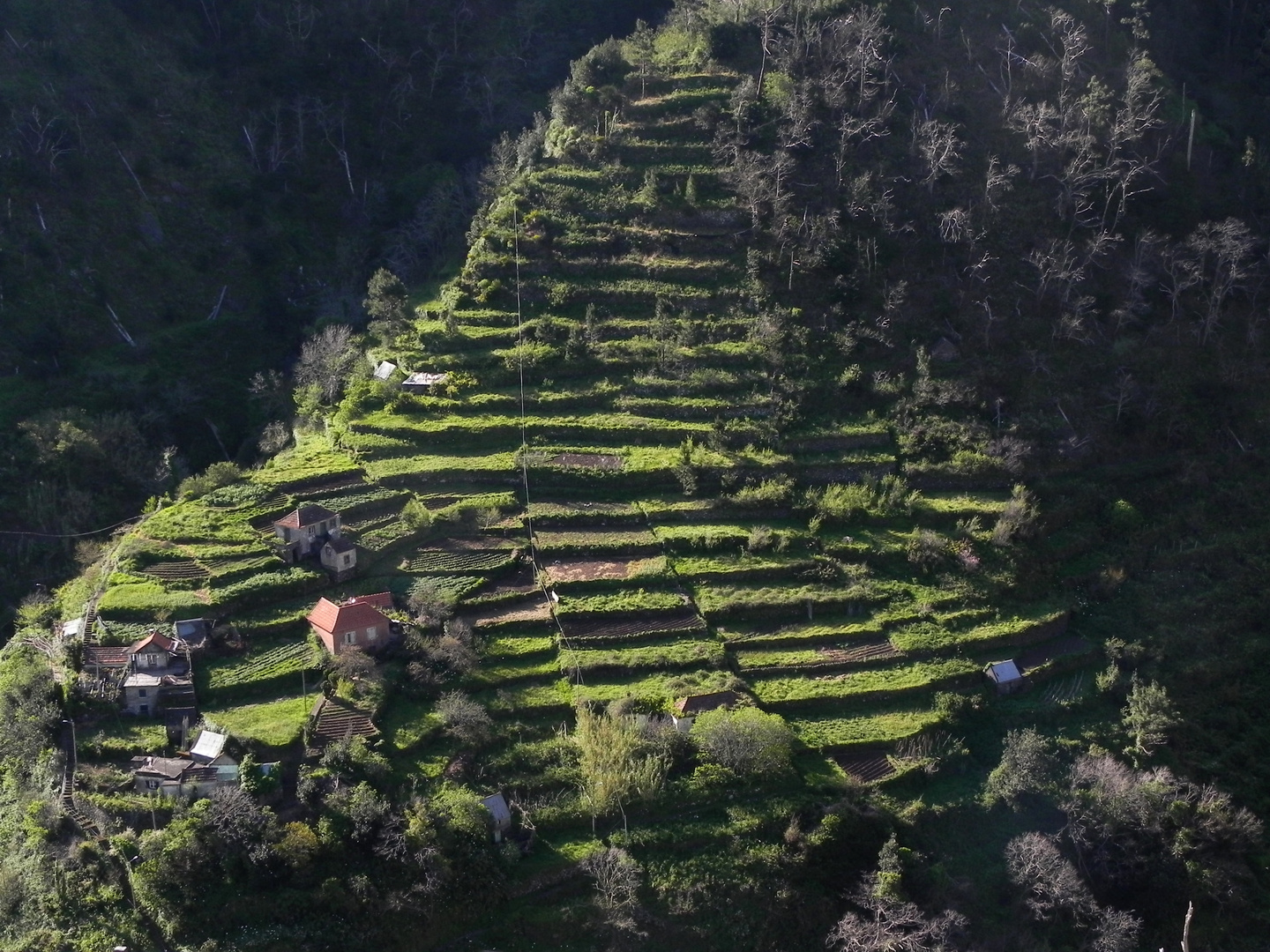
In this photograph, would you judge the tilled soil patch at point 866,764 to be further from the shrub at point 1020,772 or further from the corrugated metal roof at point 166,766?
A: the corrugated metal roof at point 166,766

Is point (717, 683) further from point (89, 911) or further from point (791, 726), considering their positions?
point (89, 911)

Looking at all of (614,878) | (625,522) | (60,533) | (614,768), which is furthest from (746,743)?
(60,533)

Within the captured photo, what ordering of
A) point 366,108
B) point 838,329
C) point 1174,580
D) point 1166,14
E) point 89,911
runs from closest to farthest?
1. point 89,911
2. point 1174,580
3. point 838,329
4. point 1166,14
5. point 366,108

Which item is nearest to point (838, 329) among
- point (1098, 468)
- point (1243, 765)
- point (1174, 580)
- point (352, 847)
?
point (1098, 468)

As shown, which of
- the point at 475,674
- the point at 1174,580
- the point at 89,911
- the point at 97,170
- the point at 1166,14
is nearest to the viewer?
the point at 89,911

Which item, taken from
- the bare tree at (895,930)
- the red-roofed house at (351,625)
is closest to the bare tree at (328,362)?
the red-roofed house at (351,625)

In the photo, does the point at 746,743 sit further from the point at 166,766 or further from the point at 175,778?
the point at 166,766
